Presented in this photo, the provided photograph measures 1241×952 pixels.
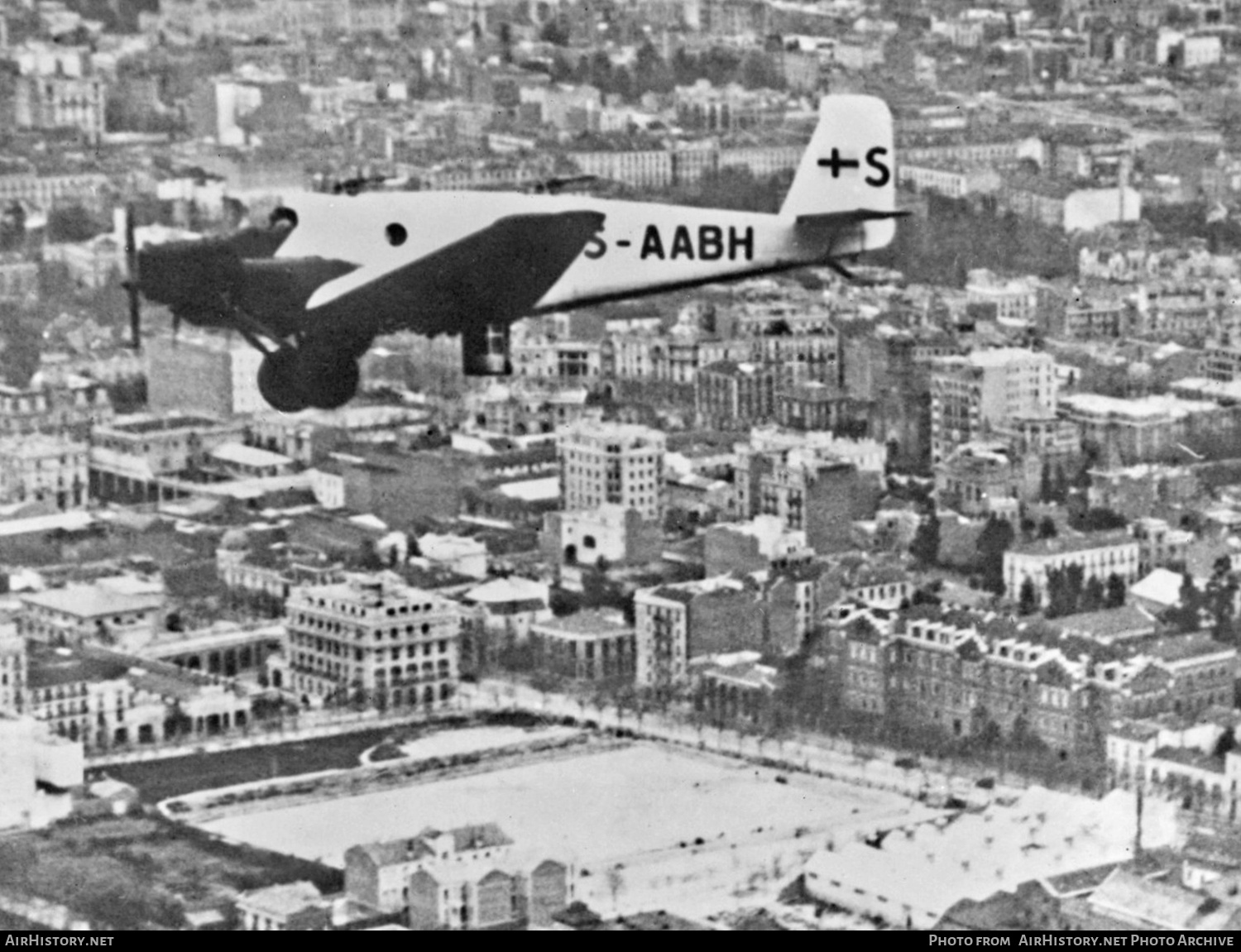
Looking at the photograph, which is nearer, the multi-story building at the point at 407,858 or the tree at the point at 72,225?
the multi-story building at the point at 407,858

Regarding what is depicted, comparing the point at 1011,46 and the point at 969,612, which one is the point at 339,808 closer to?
the point at 969,612

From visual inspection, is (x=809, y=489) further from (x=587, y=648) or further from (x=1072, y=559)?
(x=587, y=648)

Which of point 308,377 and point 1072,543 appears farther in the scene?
point 1072,543

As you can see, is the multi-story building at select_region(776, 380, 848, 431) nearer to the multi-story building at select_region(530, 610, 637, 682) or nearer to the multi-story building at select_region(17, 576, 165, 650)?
the multi-story building at select_region(530, 610, 637, 682)

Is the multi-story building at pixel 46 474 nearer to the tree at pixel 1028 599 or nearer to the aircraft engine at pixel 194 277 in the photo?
the tree at pixel 1028 599

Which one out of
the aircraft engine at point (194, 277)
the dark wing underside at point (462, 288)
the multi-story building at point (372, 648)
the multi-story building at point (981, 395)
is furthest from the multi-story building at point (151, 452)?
the dark wing underside at point (462, 288)

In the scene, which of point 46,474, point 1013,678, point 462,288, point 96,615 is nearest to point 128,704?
point 96,615

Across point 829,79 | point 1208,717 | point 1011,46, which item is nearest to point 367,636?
point 1208,717
